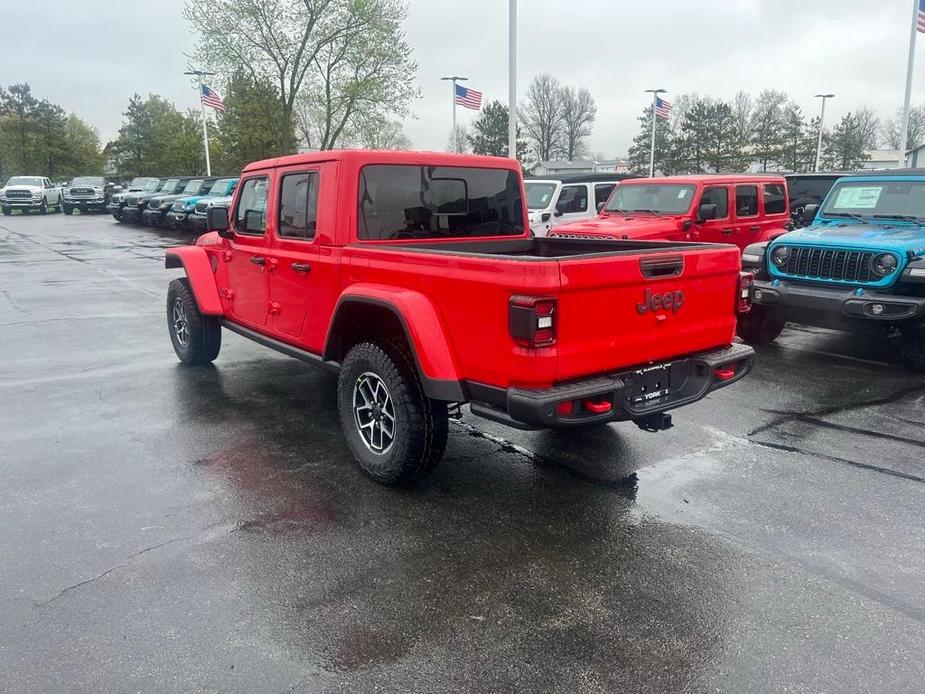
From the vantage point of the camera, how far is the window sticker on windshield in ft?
27.3

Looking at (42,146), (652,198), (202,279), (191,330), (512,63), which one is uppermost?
(42,146)

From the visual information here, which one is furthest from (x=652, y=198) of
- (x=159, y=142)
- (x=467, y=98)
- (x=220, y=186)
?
(x=159, y=142)

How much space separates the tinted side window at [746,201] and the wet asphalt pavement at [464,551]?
511 centimetres

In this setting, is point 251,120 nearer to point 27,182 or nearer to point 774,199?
point 27,182

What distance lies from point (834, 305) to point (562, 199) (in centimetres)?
777

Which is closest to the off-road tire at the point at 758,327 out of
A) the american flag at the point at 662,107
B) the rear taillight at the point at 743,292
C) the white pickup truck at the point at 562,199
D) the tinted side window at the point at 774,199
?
the tinted side window at the point at 774,199

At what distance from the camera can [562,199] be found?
46.8 feet

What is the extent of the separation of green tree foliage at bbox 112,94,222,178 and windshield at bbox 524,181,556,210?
51464mm

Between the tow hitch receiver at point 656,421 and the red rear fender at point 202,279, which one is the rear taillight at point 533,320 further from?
the red rear fender at point 202,279

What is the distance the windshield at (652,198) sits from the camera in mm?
10594

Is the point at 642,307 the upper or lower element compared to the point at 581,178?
lower

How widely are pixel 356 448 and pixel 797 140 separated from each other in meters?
66.0

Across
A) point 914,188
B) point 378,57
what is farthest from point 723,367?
point 378,57

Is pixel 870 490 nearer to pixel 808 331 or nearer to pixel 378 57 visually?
pixel 808 331
